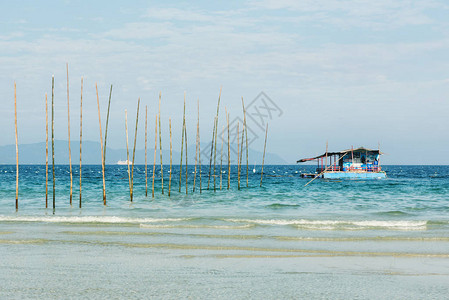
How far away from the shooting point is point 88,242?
43.7ft

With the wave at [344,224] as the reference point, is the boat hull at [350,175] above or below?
above

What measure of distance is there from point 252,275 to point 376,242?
550 cm

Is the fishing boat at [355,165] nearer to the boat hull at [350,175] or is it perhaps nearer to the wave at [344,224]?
the boat hull at [350,175]

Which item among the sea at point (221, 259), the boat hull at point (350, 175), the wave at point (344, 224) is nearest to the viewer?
the sea at point (221, 259)

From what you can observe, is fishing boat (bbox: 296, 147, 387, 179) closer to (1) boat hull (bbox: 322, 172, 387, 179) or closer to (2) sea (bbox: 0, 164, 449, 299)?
(1) boat hull (bbox: 322, 172, 387, 179)

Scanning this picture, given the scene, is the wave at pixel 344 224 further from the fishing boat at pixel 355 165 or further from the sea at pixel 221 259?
the fishing boat at pixel 355 165

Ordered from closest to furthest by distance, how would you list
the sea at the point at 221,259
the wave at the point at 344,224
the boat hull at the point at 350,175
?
1. the sea at the point at 221,259
2. the wave at the point at 344,224
3. the boat hull at the point at 350,175

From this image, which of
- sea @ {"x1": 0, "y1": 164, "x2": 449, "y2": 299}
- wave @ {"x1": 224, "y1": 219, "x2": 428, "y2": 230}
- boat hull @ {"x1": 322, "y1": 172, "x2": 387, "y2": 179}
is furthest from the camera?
boat hull @ {"x1": 322, "y1": 172, "x2": 387, "y2": 179}

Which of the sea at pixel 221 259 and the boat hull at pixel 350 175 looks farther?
the boat hull at pixel 350 175

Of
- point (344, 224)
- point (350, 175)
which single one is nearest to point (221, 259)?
point (344, 224)

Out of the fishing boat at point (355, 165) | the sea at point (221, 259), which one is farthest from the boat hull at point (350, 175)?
the sea at point (221, 259)

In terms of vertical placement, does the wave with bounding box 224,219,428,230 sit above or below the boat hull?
below

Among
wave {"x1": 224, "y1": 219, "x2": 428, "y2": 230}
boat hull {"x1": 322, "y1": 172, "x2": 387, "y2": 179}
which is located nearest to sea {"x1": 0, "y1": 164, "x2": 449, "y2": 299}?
wave {"x1": 224, "y1": 219, "x2": 428, "y2": 230}

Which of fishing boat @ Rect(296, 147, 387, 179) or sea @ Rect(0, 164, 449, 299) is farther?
fishing boat @ Rect(296, 147, 387, 179)
